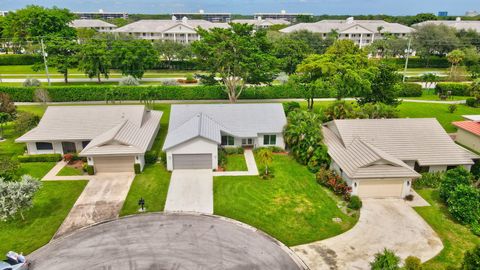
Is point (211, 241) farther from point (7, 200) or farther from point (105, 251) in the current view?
point (7, 200)

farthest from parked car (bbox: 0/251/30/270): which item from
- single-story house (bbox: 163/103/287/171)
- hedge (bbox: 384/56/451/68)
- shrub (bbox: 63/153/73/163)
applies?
hedge (bbox: 384/56/451/68)

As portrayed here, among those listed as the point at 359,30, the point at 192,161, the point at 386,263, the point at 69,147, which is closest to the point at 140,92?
the point at 69,147

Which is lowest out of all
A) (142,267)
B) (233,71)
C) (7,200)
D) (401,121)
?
(142,267)

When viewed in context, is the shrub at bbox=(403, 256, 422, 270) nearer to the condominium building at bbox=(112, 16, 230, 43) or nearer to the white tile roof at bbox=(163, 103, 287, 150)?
the white tile roof at bbox=(163, 103, 287, 150)

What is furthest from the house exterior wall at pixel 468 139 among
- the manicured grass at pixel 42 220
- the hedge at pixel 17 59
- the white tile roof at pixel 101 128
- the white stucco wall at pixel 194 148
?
the hedge at pixel 17 59

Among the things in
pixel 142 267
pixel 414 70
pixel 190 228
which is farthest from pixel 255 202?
pixel 414 70

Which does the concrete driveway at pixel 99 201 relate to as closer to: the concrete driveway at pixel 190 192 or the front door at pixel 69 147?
the concrete driveway at pixel 190 192
